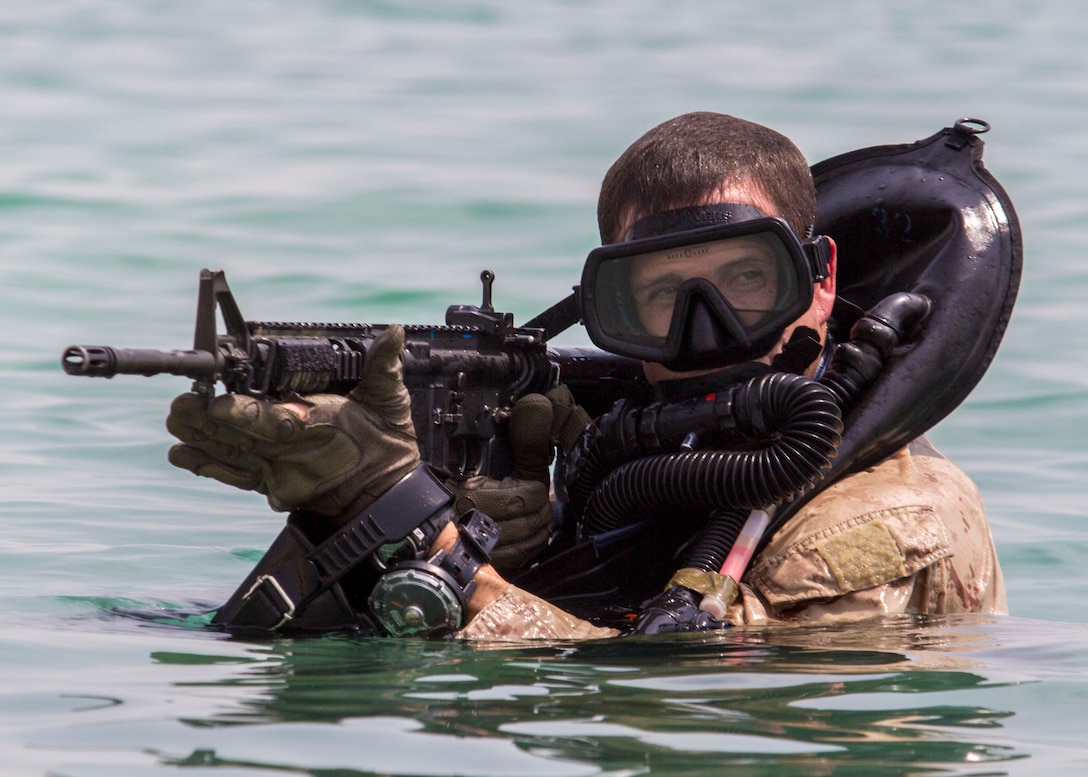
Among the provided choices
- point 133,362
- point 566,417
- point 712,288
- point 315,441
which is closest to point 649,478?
point 712,288

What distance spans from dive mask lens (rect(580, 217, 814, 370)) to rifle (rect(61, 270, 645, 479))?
36 cm

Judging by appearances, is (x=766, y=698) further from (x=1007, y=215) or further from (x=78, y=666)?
(x=1007, y=215)

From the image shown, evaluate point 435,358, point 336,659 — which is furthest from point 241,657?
point 435,358

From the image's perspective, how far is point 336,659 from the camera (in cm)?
318

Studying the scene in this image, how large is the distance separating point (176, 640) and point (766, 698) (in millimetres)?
1412

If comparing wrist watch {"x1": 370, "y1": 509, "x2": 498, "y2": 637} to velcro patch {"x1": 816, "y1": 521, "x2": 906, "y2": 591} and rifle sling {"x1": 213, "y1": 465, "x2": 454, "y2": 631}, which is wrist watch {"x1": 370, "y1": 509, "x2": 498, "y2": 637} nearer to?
rifle sling {"x1": 213, "y1": 465, "x2": 454, "y2": 631}

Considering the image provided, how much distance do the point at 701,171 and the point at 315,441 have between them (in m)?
1.17

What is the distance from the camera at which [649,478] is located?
355 centimetres

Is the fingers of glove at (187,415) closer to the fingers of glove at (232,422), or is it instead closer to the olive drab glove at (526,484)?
the fingers of glove at (232,422)

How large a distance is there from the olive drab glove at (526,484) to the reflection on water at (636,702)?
60 cm

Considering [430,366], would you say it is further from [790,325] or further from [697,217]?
[790,325]

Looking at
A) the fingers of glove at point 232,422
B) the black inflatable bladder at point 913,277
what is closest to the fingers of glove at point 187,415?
the fingers of glove at point 232,422

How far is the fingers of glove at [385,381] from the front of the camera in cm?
325

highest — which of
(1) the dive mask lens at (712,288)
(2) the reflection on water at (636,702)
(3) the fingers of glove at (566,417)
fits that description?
(1) the dive mask lens at (712,288)
